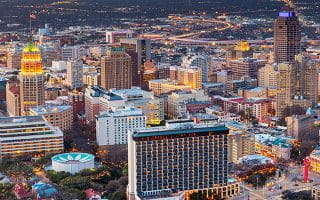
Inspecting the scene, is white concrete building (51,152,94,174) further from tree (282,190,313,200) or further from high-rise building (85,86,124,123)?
tree (282,190,313,200)

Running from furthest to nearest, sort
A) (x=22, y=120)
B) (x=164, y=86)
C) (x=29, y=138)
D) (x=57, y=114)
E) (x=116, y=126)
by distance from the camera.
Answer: (x=164, y=86), (x=57, y=114), (x=22, y=120), (x=116, y=126), (x=29, y=138)

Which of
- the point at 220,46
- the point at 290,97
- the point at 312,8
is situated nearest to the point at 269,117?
the point at 290,97

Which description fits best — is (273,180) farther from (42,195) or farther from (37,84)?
(37,84)

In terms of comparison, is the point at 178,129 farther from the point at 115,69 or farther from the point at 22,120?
the point at 115,69

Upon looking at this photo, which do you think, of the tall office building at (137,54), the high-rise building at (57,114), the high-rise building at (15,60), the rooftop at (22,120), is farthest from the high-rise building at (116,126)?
the high-rise building at (15,60)

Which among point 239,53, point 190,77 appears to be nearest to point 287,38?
point 190,77

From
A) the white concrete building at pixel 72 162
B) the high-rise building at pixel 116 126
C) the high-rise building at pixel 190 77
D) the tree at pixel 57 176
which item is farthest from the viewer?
the high-rise building at pixel 190 77

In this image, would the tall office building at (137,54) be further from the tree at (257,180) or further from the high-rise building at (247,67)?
the tree at (257,180)
